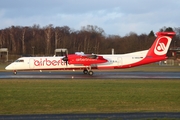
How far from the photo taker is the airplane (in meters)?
43.4

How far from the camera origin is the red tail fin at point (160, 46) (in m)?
44.9

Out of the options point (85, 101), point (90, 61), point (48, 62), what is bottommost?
point (85, 101)

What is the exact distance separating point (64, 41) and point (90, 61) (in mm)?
78303

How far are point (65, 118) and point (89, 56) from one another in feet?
102

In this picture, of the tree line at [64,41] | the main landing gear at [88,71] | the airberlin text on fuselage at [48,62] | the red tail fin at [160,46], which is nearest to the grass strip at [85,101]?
the main landing gear at [88,71]

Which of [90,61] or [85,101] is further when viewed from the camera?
[90,61]

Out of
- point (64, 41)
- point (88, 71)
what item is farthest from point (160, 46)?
point (64, 41)

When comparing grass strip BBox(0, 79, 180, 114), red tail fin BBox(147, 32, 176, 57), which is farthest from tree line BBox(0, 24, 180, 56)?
grass strip BBox(0, 79, 180, 114)

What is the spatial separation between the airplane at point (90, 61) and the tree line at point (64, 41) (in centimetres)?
6749

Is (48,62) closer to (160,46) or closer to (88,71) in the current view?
(88,71)

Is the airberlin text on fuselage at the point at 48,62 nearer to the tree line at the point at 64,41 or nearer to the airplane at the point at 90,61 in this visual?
the airplane at the point at 90,61

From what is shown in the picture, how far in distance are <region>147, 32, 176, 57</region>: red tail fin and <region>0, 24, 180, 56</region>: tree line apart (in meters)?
66.9

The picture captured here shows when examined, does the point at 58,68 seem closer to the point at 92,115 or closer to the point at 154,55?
the point at 154,55

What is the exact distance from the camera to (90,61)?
44.2 meters
